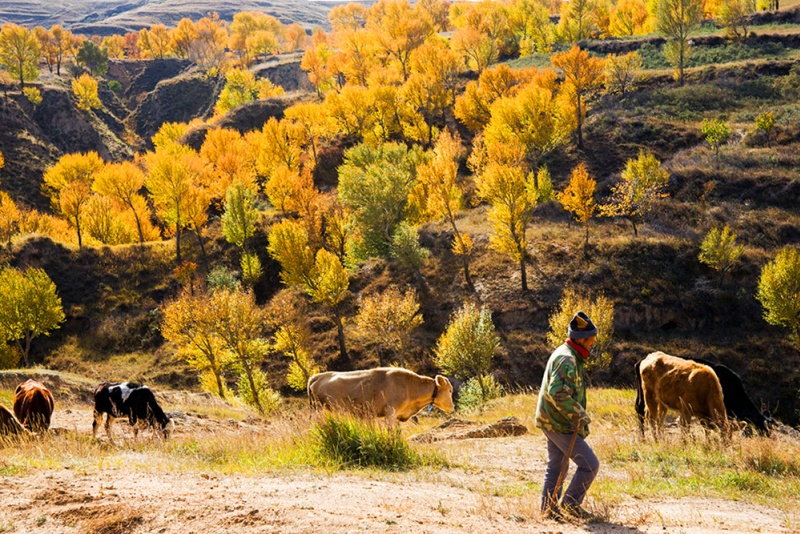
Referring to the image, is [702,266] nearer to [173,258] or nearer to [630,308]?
[630,308]

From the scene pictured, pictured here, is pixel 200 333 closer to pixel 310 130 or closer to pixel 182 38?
pixel 310 130

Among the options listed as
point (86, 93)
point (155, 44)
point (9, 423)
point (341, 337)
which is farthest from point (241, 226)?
point (155, 44)

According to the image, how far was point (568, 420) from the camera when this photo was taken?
6.57 meters

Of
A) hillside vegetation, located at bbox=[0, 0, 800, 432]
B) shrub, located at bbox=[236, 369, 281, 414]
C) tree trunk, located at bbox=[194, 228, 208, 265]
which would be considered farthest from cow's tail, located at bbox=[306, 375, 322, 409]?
tree trunk, located at bbox=[194, 228, 208, 265]

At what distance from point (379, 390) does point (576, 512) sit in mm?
7863

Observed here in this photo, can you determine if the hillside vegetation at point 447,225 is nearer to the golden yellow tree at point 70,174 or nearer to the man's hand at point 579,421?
the golden yellow tree at point 70,174

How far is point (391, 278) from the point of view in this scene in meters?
49.7

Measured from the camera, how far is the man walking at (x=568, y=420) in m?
6.42

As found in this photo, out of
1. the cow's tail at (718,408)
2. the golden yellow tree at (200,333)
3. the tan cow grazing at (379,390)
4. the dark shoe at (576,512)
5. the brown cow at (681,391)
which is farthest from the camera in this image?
the golden yellow tree at (200,333)

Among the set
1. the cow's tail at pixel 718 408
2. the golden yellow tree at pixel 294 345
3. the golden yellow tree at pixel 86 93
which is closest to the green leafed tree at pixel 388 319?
the golden yellow tree at pixel 294 345

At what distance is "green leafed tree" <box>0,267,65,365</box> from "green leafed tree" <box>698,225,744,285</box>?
5319 centimetres

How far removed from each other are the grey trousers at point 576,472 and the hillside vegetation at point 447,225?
91.3ft

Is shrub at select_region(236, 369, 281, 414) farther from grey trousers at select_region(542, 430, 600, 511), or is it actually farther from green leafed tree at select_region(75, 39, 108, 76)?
green leafed tree at select_region(75, 39, 108, 76)

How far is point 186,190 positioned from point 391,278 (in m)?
25.7
